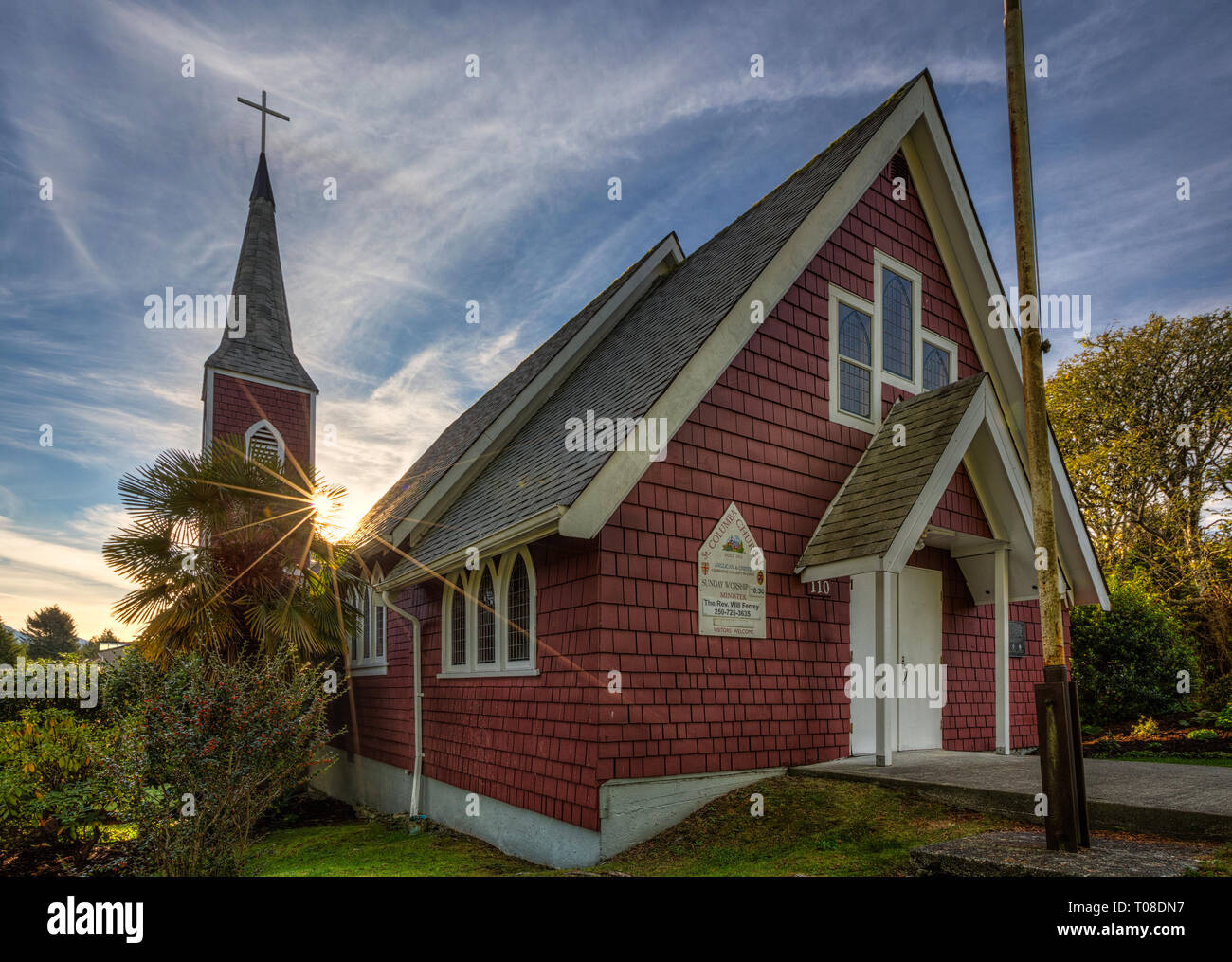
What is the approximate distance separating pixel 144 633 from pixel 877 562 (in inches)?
445

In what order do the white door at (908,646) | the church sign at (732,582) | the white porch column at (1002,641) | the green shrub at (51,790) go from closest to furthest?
the church sign at (732,582) → the white door at (908,646) → the green shrub at (51,790) → the white porch column at (1002,641)

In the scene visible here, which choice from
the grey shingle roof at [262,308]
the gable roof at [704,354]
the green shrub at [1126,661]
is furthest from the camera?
the grey shingle roof at [262,308]

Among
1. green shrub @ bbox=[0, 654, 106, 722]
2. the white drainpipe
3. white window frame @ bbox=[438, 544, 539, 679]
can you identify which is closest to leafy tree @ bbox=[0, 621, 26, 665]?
green shrub @ bbox=[0, 654, 106, 722]

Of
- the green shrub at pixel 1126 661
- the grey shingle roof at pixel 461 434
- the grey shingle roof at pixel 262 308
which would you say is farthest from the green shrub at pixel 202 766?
the grey shingle roof at pixel 262 308

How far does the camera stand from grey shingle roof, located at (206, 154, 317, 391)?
81.4ft

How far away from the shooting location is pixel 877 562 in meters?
7.87

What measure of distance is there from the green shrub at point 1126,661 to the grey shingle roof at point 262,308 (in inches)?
897

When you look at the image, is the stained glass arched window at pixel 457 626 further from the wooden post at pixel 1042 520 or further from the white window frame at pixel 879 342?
the wooden post at pixel 1042 520

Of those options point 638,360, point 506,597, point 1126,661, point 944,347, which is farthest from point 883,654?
point 1126,661

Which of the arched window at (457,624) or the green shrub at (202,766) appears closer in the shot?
the green shrub at (202,766)

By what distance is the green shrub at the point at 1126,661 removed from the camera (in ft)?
46.8

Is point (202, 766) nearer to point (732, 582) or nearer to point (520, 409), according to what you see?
point (732, 582)

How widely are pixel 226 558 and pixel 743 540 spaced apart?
9000mm
